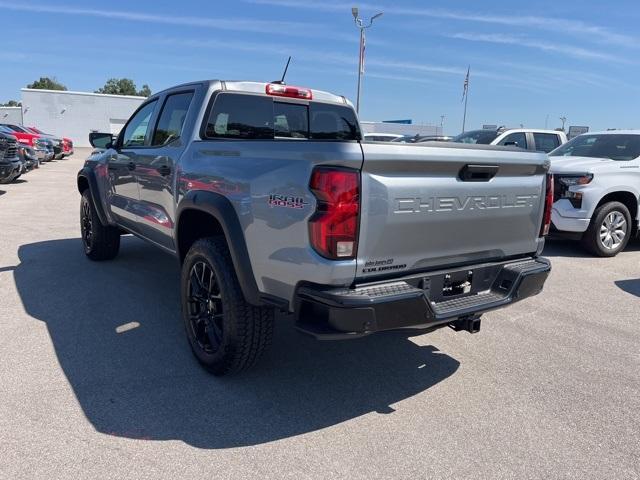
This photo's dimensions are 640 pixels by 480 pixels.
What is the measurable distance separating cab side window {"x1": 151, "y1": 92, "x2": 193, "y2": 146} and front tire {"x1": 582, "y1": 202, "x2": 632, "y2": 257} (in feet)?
19.3

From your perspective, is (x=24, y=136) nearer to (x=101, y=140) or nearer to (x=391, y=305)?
(x=101, y=140)

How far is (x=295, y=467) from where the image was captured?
2.61 meters

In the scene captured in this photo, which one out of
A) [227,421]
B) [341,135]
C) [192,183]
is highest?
[341,135]

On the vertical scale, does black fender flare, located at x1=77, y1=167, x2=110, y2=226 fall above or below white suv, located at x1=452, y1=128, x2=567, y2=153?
below

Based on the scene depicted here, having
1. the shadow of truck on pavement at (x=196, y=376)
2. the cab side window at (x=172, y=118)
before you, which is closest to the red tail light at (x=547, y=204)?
the shadow of truck on pavement at (x=196, y=376)

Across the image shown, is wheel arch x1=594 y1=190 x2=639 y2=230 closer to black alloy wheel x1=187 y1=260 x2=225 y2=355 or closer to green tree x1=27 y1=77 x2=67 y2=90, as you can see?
black alloy wheel x1=187 y1=260 x2=225 y2=355

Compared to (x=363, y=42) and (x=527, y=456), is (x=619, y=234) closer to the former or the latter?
(x=527, y=456)

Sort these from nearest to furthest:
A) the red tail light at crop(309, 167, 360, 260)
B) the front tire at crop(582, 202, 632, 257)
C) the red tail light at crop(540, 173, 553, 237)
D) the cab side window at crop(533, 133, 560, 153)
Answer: the red tail light at crop(309, 167, 360, 260), the red tail light at crop(540, 173, 553, 237), the front tire at crop(582, 202, 632, 257), the cab side window at crop(533, 133, 560, 153)

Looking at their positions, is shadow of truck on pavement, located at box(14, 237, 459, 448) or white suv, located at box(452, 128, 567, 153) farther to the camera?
white suv, located at box(452, 128, 567, 153)

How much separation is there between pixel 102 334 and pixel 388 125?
56.7 meters

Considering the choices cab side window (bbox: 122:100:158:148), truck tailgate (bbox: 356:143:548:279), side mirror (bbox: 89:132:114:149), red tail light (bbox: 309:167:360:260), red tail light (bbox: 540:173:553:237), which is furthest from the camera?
side mirror (bbox: 89:132:114:149)

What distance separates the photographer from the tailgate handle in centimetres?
304

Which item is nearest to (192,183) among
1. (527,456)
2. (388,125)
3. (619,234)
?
(527,456)

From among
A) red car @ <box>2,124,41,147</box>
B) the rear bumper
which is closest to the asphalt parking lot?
the rear bumper
